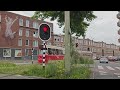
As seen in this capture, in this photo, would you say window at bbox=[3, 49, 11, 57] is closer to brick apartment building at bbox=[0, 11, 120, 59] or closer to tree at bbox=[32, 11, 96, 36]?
brick apartment building at bbox=[0, 11, 120, 59]

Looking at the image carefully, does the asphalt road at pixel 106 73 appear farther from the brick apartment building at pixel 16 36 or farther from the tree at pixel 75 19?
the brick apartment building at pixel 16 36

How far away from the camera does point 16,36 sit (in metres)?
65.8

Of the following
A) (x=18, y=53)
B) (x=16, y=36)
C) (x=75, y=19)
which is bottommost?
(x=18, y=53)

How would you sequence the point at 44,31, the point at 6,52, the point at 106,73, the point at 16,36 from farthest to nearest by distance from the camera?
the point at 16,36
the point at 6,52
the point at 106,73
the point at 44,31

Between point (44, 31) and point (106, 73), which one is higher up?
point (44, 31)

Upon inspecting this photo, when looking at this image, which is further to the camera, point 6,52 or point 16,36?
point 16,36

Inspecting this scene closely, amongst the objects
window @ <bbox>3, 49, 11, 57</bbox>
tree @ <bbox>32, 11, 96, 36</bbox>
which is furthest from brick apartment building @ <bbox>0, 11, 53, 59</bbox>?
tree @ <bbox>32, 11, 96, 36</bbox>

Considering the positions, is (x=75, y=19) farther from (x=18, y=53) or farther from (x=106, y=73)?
(x=18, y=53)

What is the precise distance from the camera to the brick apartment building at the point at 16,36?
202 ft

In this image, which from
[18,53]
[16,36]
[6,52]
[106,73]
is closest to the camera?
[106,73]

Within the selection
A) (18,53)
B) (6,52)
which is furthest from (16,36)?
(6,52)

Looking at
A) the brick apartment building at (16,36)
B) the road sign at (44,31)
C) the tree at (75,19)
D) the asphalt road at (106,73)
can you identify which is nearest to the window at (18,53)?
the brick apartment building at (16,36)
